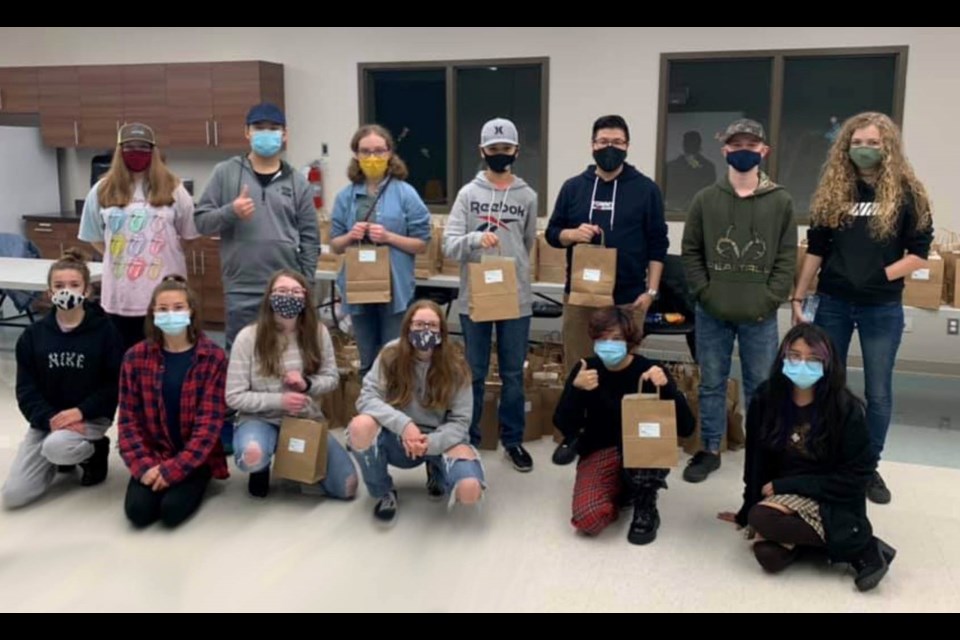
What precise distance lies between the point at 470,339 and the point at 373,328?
18.2 inches

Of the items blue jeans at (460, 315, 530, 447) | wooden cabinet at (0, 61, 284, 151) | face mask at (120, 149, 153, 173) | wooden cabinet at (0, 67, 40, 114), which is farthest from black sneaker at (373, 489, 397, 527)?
wooden cabinet at (0, 67, 40, 114)

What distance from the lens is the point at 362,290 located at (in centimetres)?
358

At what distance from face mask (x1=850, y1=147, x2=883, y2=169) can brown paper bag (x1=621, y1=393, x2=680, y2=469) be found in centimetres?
115

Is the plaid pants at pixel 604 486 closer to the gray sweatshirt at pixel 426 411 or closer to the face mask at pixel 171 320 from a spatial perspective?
the gray sweatshirt at pixel 426 411

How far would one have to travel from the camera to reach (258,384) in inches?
128

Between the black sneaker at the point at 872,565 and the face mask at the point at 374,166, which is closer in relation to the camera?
the black sneaker at the point at 872,565

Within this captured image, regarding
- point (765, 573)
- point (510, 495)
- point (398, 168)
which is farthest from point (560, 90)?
point (765, 573)

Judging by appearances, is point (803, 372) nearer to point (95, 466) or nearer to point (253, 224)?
point (253, 224)

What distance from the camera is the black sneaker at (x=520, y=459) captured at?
368 cm

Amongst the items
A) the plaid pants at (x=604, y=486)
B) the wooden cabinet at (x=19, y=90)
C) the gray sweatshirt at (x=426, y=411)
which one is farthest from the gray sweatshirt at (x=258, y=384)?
the wooden cabinet at (x=19, y=90)

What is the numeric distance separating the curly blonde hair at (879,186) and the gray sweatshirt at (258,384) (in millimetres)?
2018

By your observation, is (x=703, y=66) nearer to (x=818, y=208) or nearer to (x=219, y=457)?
(x=818, y=208)

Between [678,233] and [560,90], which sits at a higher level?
[560,90]

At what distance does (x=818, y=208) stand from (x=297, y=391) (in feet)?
6.89
